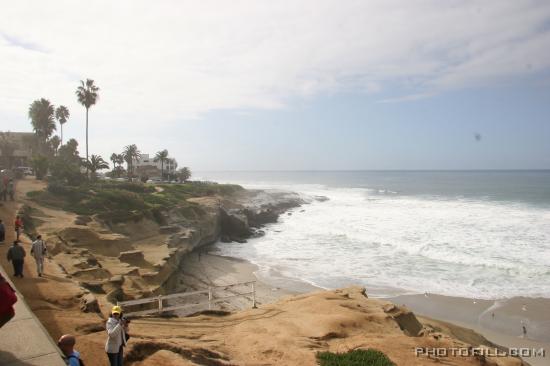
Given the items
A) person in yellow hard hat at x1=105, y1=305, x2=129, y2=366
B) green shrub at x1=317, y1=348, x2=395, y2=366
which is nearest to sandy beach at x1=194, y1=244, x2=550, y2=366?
green shrub at x1=317, y1=348, x2=395, y2=366

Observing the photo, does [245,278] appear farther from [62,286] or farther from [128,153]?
[128,153]

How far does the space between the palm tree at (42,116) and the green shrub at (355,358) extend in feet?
204

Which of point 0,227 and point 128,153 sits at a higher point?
point 128,153

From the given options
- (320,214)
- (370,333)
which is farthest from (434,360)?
(320,214)

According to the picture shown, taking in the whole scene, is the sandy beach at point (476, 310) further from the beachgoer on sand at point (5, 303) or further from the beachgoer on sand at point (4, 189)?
the beachgoer on sand at point (5, 303)

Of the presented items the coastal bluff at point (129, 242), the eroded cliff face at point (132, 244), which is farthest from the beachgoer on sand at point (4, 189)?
the eroded cliff face at point (132, 244)

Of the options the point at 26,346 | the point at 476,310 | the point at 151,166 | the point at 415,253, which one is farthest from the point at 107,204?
the point at 151,166

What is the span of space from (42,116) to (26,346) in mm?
61634

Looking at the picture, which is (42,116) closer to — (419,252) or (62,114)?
(62,114)

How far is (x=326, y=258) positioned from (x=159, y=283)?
1520cm

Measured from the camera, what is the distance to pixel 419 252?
31422 millimetres

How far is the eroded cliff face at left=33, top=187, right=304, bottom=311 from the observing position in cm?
1582

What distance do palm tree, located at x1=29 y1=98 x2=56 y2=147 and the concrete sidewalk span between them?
6014 cm

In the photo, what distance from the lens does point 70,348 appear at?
5395 millimetres
